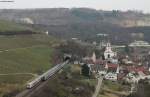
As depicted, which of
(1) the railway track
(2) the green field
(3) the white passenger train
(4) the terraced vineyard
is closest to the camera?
(1) the railway track

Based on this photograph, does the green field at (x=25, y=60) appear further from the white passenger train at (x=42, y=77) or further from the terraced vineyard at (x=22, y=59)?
the white passenger train at (x=42, y=77)

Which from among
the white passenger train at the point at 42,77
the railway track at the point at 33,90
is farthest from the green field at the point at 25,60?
the railway track at the point at 33,90

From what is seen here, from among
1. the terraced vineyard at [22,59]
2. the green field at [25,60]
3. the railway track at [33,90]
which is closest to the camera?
the railway track at [33,90]

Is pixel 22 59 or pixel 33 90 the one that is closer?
pixel 33 90

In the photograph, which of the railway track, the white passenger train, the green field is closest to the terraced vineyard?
the green field

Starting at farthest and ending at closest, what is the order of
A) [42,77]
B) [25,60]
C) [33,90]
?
[25,60]
[42,77]
[33,90]

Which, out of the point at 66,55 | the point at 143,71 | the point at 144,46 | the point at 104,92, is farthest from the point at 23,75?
the point at 144,46

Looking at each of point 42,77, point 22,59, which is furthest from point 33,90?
point 22,59

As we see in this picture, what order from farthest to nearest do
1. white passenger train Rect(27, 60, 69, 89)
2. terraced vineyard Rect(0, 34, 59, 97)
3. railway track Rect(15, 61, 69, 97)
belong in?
terraced vineyard Rect(0, 34, 59, 97)
white passenger train Rect(27, 60, 69, 89)
railway track Rect(15, 61, 69, 97)

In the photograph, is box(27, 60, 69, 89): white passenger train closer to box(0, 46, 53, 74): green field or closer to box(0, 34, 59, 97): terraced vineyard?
box(0, 34, 59, 97): terraced vineyard

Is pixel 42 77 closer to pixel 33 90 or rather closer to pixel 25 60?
pixel 33 90

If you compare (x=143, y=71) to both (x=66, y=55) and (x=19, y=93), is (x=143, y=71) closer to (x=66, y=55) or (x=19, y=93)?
(x=66, y=55)
